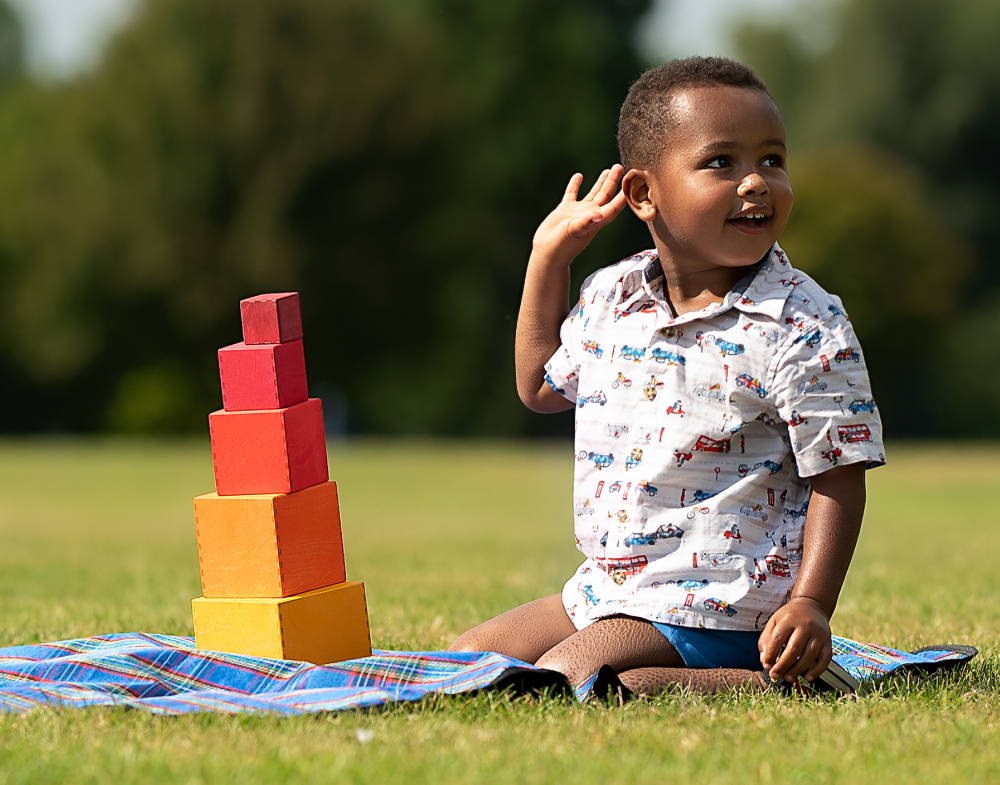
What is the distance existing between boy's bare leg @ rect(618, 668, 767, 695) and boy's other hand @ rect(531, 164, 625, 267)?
1.25m

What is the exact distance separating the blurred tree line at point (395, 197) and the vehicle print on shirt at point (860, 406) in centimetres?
2953

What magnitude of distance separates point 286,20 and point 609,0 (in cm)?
1134

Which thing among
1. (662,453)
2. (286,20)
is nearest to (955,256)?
(286,20)

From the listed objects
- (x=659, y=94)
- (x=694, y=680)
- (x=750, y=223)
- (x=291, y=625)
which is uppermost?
(x=659, y=94)

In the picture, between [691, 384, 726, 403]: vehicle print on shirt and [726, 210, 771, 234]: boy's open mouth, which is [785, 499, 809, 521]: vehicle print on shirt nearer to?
[691, 384, 726, 403]: vehicle print on shirt

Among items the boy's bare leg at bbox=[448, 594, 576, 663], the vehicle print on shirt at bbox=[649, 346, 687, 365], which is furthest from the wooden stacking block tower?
the vehicle print on shirt at bbox=[649, 346, 687, 365]

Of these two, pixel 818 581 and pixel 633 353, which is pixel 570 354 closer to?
pixel 633 353

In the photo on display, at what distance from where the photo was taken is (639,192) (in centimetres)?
419

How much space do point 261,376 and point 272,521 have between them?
425 mm

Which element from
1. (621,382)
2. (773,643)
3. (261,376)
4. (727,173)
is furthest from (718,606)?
(261,376)

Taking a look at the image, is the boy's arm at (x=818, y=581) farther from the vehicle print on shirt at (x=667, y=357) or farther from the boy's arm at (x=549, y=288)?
the boy's arm at (x=549, y=288)

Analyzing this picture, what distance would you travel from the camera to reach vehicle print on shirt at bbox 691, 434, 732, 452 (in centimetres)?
390

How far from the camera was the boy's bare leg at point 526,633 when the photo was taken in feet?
13.6

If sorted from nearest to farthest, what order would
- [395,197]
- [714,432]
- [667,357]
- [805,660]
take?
[805,660]
[714,432]
[667,357]
[395,197]
